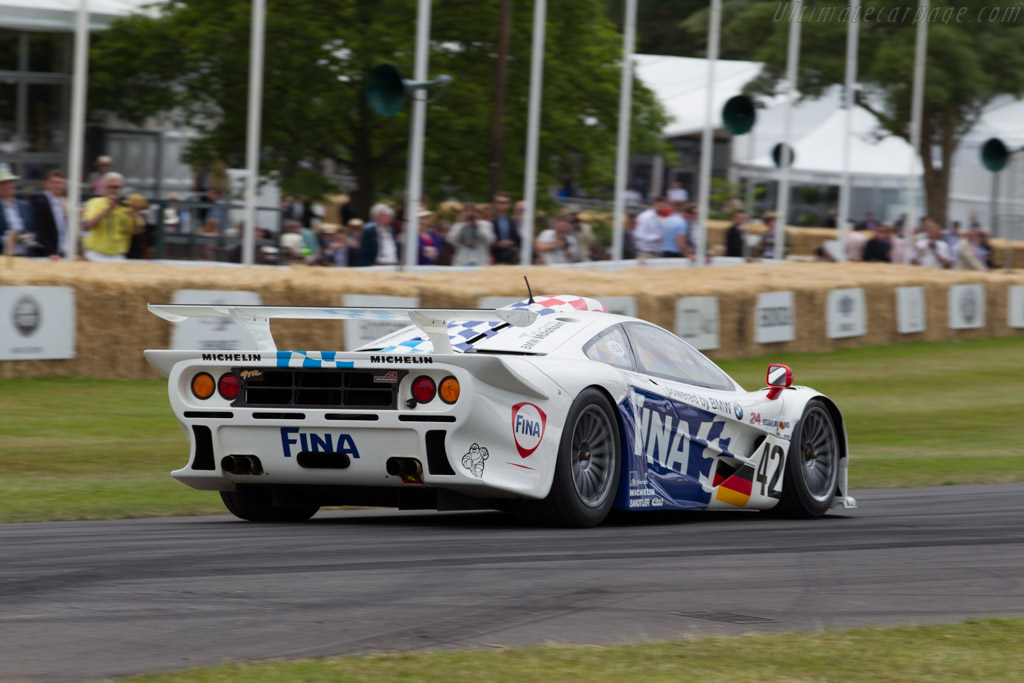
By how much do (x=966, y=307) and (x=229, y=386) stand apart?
23835mm

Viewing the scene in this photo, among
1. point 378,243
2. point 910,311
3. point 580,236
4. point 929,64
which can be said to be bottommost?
point 910,311

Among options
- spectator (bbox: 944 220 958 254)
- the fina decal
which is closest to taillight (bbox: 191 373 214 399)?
the fina decal

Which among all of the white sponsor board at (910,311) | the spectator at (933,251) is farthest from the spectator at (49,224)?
the spectator at (933,251)

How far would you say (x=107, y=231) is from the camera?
1877cm

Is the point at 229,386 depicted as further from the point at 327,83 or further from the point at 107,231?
the point at 327,83

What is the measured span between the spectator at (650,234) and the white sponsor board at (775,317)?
9.25 ft

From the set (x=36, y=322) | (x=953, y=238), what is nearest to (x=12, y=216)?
(x=36, y=322)

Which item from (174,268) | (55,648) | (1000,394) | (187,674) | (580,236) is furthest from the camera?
(580,236)

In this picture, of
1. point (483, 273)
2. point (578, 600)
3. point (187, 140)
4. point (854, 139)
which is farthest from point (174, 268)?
point (854, 139)

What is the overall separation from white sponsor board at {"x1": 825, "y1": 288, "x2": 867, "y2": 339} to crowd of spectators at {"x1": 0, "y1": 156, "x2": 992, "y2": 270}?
2535 millimetres

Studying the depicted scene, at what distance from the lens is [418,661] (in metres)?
4.75

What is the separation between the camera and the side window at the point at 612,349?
329 inches

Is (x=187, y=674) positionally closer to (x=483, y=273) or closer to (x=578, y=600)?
(x=578, y=600)

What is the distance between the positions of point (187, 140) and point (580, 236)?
970 cm
